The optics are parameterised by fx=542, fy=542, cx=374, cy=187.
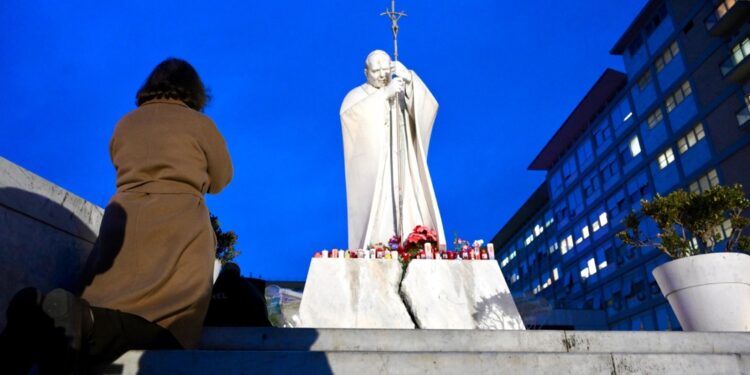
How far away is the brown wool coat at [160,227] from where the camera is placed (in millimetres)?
2746

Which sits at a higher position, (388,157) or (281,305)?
(388,157)

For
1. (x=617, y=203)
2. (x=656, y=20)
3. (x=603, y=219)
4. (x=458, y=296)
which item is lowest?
(x=458, y=296)

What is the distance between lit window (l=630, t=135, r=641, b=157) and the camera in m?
40.8

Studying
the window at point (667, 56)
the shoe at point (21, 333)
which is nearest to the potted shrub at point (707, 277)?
the shoe at point (21, 333)

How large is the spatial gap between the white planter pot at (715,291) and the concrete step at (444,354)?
1.18 metres

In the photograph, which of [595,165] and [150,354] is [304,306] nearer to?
[150,354]

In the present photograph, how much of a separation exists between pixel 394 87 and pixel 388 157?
47.7 inches

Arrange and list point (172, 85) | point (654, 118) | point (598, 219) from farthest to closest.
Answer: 1. point (598, 219)
2. point (654, 118)
3. point (172, 85)

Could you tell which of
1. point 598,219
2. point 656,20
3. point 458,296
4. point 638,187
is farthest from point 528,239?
point 458,296

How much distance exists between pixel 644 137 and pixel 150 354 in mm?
43019

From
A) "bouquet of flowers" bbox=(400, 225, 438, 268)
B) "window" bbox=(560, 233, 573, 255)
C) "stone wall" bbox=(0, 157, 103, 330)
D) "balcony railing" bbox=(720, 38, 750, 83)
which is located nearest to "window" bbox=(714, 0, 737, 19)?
"balcony railing" bbox=(720, 38, 750, 83)

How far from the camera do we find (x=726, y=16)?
3106 centimetres

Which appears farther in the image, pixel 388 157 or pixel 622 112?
pixel 622 112

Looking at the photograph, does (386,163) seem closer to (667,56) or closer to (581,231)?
(667,56)
